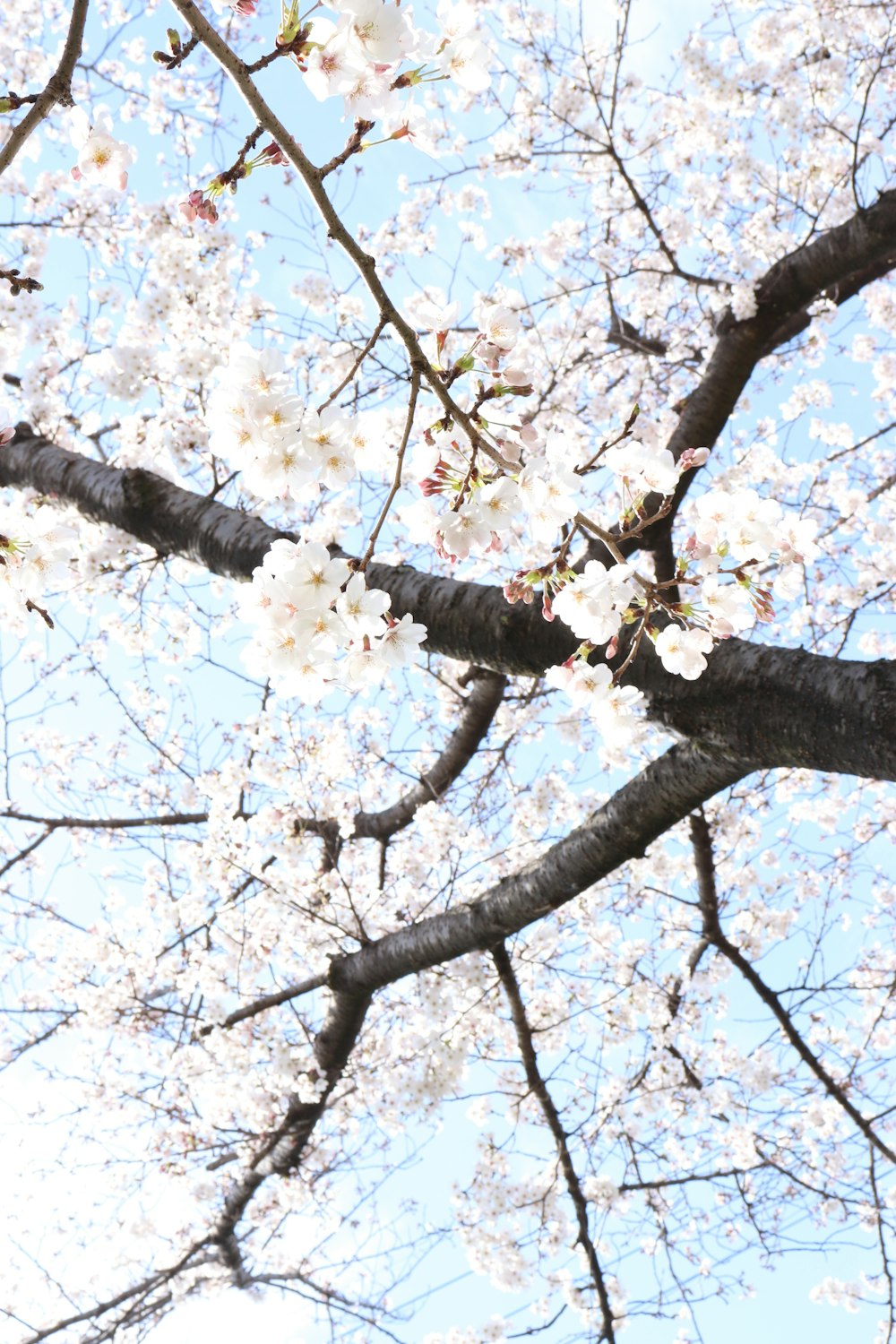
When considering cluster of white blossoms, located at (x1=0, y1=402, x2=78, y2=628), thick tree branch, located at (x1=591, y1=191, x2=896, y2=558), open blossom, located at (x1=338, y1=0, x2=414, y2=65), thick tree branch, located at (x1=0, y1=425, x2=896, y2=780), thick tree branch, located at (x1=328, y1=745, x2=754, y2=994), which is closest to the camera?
open blossom, located at (x1=338, y1=0, x2=414, y2=65)

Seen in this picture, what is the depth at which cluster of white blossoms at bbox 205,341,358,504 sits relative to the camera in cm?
138

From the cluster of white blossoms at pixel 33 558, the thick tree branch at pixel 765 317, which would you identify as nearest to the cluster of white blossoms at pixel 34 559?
the cluster of white blossoms at pixel 33 558

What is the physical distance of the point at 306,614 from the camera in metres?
1.44

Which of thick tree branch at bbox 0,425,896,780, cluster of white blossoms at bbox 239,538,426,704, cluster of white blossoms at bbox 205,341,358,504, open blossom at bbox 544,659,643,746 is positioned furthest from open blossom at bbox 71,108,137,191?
open blossom at bbox 544,659,643,746

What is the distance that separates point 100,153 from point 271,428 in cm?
80

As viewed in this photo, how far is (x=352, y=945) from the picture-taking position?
5.48 m

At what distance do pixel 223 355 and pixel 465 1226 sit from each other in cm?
618

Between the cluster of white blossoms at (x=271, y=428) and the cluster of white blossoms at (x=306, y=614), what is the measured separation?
13cm

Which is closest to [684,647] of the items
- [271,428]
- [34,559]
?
[271,428]

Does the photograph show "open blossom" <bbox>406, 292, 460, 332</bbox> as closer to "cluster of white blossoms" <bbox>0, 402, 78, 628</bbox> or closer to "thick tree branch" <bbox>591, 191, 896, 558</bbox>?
"cluster of white blossoms" <bbox>0, 402, 78, 628</bbox>

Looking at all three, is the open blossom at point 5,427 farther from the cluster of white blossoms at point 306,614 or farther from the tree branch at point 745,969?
the tree branch at point 745,969

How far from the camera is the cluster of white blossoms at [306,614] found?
4.69 ft

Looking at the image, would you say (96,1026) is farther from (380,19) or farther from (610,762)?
(380,19)

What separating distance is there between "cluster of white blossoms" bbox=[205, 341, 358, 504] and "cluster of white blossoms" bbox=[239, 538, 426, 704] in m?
0.13
